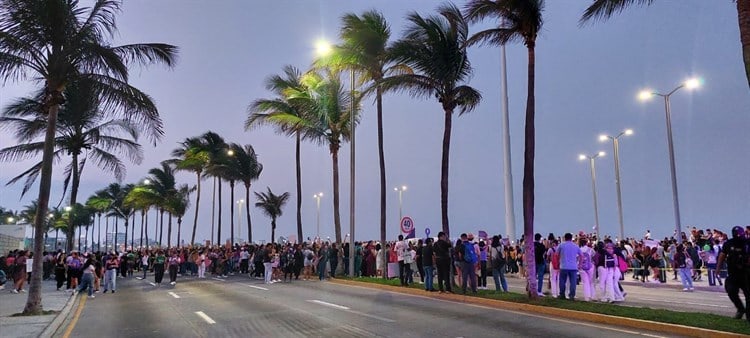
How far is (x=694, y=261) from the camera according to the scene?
2420cm

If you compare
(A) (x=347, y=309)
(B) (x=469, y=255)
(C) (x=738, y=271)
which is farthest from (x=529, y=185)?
(A) (x=347, y=309)

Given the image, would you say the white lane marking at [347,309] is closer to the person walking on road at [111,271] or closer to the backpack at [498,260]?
the backpack at [498,260]

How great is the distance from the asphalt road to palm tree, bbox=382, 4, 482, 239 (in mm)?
5507

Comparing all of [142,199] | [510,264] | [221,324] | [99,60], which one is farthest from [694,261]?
[142,199]

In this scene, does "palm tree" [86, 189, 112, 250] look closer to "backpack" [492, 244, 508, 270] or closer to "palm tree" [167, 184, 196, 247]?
"palm tree" [167, 184, 196, 247]

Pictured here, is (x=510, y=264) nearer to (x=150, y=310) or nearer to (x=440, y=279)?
(x=440, y=279)

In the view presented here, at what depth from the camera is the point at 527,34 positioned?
15.8 m

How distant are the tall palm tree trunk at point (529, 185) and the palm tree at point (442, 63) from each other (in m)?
3.48

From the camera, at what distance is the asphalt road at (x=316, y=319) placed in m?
10.8

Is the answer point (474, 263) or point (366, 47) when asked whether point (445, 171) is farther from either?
point (366, 47)

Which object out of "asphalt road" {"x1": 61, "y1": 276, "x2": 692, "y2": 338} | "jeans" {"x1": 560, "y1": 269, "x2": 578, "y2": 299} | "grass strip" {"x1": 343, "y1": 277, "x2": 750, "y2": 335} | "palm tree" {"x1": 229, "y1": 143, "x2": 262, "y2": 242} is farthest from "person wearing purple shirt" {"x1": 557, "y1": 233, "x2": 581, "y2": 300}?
"palm tree" {"x1": 229, "y1": 143, "x2": 262, "y2": 242}

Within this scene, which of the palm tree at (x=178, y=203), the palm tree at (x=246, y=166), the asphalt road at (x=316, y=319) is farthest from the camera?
the palm tree at (x=178, y=203)

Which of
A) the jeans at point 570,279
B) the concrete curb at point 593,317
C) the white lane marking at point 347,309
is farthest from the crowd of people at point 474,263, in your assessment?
the white lane marking at point 347,309

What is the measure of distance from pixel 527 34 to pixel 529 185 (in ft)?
13.9
